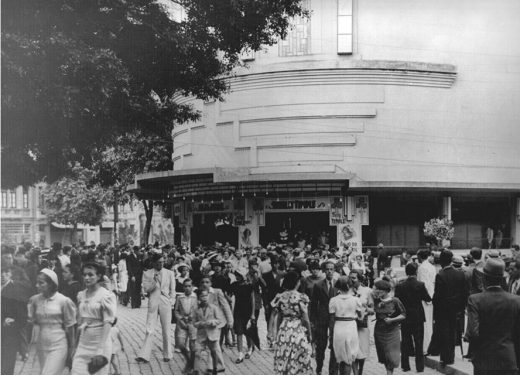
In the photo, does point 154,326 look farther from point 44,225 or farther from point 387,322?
point 44,225

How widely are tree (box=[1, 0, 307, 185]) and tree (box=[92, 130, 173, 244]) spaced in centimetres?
2435

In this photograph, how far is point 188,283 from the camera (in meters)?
12.1

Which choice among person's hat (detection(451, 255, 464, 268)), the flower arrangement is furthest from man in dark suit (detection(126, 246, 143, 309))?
the flower arrangement

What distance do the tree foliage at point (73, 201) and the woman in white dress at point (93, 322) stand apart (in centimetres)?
4440

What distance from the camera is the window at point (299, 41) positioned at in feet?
126

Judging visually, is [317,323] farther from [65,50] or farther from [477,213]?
[477,213]

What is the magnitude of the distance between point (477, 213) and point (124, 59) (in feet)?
99.1

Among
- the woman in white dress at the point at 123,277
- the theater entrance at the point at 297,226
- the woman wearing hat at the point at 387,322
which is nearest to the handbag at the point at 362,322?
the woman wearing hat at the point at 387,322

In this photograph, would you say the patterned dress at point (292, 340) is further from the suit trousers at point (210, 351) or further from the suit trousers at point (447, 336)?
the suit trousers at point (447, 336)

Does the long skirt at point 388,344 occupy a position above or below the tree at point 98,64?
below

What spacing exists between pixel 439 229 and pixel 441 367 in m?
24.4

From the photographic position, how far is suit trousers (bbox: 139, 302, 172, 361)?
12789 mm

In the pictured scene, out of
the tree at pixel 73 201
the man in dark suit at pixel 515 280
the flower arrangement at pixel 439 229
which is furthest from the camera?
the tree at pixel 73 201

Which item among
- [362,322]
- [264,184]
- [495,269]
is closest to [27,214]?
[264,184]
